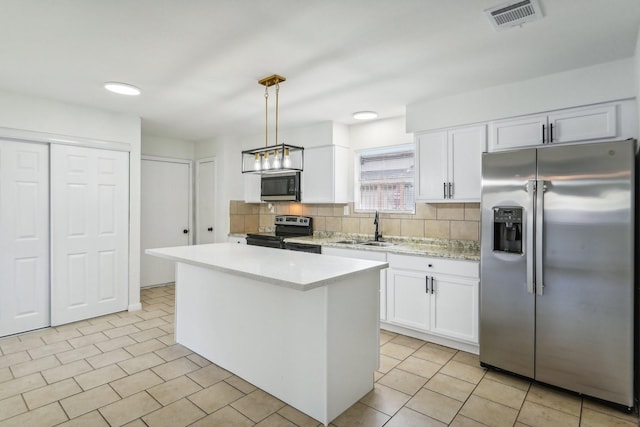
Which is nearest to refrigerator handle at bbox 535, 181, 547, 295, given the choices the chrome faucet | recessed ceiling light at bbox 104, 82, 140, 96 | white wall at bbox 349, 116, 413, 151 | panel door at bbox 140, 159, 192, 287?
white wall at bbox 349, 116, 413, 151

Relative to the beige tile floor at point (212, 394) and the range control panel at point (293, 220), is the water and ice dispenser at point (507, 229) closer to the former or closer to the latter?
the beige tile floor at point (212, 394)

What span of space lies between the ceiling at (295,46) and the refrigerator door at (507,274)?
0.76 metres

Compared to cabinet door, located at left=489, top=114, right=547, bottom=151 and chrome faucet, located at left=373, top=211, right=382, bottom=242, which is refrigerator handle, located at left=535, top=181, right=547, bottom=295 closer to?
cabinet door, located at left=489, top=114, right=547, bottom=151

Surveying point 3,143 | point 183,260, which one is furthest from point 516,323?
point 3,143

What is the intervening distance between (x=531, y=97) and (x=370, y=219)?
2147mm

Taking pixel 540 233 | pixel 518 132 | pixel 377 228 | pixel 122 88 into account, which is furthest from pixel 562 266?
pixel 122 88

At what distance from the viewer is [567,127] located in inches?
109

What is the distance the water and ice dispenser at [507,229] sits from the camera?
2.58m

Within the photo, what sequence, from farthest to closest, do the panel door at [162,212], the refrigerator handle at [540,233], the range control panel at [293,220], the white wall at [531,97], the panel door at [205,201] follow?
the panel door at [205,201]
the panel door at [162,212]
the range control panel at [293,220]
the white wall at [531,97]
the refrigerator handle at [540,233]

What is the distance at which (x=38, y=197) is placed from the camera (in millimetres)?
3572

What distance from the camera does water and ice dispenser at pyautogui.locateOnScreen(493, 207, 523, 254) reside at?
2.58 m

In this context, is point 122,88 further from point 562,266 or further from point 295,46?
point 562,266

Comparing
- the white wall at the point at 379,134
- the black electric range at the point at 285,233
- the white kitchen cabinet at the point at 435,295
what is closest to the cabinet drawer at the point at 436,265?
the white kitchen cabinet at the point at 435,295

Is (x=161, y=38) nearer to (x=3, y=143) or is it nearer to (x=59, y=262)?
(x=3, y=143)
